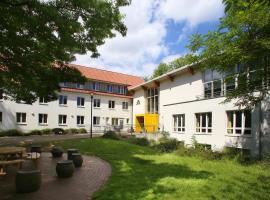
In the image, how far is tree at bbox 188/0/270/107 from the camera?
334 inches

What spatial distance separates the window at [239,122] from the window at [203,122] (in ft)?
7.88

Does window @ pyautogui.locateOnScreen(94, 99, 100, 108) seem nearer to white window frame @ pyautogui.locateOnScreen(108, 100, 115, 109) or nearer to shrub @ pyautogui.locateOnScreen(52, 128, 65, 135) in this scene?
white window frame @ pyautogui.locateOnScreen(108, 100, 115, 109)

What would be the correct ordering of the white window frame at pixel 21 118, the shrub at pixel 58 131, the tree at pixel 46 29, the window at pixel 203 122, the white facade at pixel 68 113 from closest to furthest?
the tree at pixel 46 29
the window at pixel 203 122
the white facade at pixel 68 113
the white window frame at pixel 21 118
the shrub at pixel 58 131

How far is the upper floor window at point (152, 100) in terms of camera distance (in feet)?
124

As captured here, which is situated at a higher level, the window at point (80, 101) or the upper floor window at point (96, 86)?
the upper floor window at point (96, 86)

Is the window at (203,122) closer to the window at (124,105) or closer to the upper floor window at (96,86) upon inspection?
the window at (124,105)

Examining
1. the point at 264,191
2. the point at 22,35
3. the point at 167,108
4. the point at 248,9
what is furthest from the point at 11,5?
the point at 167,108

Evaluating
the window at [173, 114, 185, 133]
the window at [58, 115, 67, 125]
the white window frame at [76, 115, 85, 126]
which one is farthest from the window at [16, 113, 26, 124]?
the window at [173, 114, 185, 133]

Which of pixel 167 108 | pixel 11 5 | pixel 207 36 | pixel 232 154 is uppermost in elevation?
pixel 11 5

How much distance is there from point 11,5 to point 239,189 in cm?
1033

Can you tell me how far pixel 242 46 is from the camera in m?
8.98

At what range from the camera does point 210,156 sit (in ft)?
56.4

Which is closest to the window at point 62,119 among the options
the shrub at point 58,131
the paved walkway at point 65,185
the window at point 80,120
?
the window at point 80,120

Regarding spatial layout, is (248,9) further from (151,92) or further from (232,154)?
(151,92)
